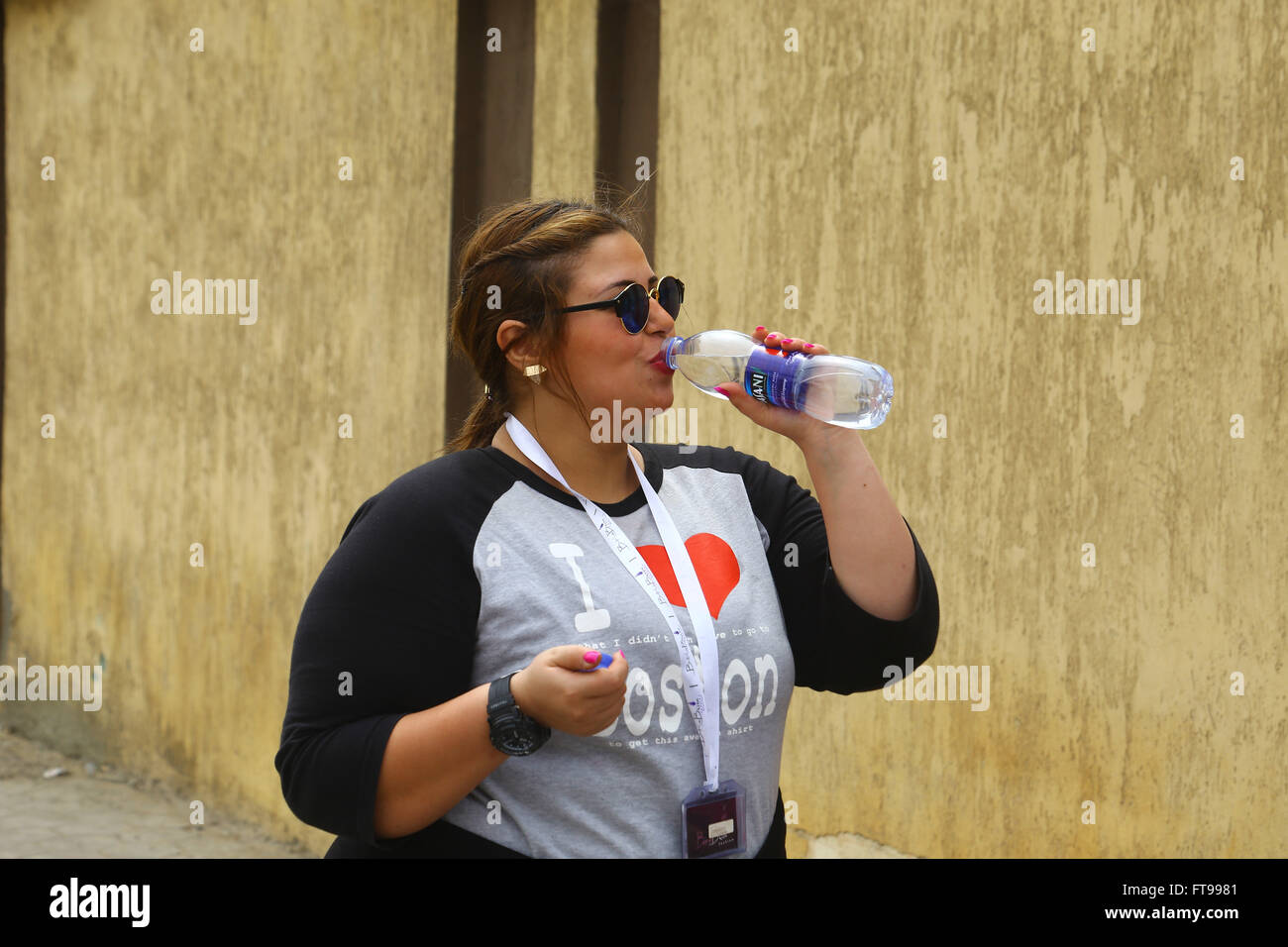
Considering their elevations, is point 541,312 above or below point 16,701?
above

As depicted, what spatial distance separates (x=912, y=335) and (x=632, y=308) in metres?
2.03

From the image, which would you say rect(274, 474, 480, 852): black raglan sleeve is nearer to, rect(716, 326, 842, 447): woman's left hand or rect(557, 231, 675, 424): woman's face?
rect(557, 231, 675, 424): woman's face

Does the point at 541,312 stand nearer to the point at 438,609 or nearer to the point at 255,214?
the point at 438,609

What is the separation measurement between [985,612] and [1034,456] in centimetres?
47

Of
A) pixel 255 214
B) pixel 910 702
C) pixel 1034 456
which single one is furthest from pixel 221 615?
pixel 1034 456

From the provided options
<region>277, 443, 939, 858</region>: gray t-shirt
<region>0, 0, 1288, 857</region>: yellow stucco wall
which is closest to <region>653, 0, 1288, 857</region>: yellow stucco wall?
<region>0, 0, 1288, 857</region>: yellow stucco wall

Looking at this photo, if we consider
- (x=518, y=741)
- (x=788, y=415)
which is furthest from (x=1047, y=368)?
(x=518, y=741)

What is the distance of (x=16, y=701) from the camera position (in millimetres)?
7660

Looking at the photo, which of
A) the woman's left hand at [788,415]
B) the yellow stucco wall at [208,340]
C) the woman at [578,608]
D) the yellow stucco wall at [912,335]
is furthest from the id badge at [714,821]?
the yellow stucco wall at [208,340]

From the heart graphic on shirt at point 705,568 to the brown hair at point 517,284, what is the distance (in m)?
0.24

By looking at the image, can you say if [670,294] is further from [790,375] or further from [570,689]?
[570,689]

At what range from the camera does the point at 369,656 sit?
1707mm

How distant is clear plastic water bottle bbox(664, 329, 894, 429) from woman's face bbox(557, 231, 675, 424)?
0.04 m

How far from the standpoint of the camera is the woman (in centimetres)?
169
